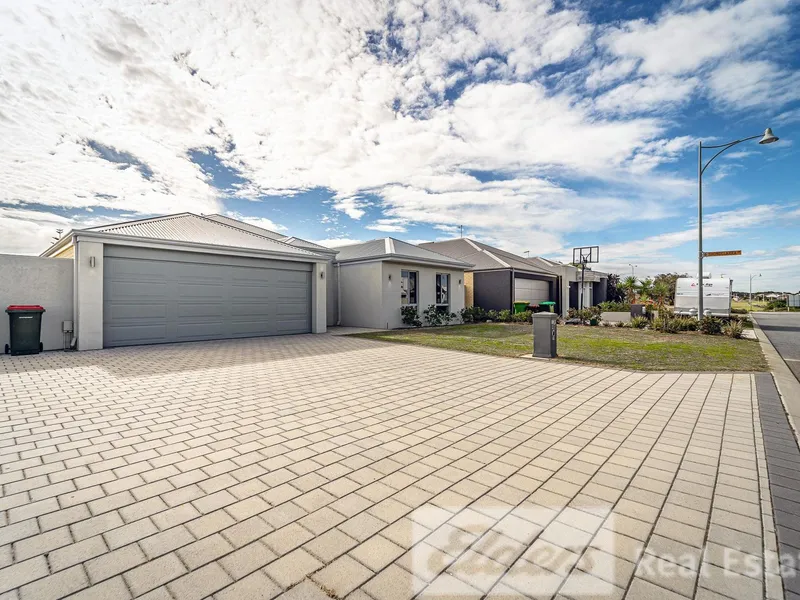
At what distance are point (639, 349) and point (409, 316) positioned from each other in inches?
334

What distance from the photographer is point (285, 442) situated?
11.8ft

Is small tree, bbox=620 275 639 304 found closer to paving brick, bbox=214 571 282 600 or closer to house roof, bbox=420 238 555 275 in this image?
house roof, bbox=420 238 555 275

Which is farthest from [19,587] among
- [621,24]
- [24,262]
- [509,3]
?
[621,24]

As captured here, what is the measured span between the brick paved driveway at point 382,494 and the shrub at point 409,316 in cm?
1054

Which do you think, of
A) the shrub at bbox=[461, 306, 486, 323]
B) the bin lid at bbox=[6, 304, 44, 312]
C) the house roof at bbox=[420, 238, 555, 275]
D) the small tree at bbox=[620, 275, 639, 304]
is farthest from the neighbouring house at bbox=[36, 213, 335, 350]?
the small tree at bbox=[620, 275, 639, 304]

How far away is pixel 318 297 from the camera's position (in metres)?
14.0

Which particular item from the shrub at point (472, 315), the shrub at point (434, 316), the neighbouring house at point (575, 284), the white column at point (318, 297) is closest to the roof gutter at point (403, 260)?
the shrub at point (434, 316)

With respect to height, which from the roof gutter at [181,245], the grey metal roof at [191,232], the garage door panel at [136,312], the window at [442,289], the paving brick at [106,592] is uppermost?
the grey metal roof at [191,232]

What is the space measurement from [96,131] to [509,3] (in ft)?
34.5

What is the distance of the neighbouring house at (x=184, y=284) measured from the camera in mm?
9352

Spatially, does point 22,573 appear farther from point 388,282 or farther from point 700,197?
point 700,197

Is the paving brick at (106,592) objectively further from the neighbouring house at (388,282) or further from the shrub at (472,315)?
the shrub at (472,315)

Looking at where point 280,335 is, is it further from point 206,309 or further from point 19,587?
point 19,587

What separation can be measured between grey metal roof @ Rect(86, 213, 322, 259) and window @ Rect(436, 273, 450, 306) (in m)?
6.56
